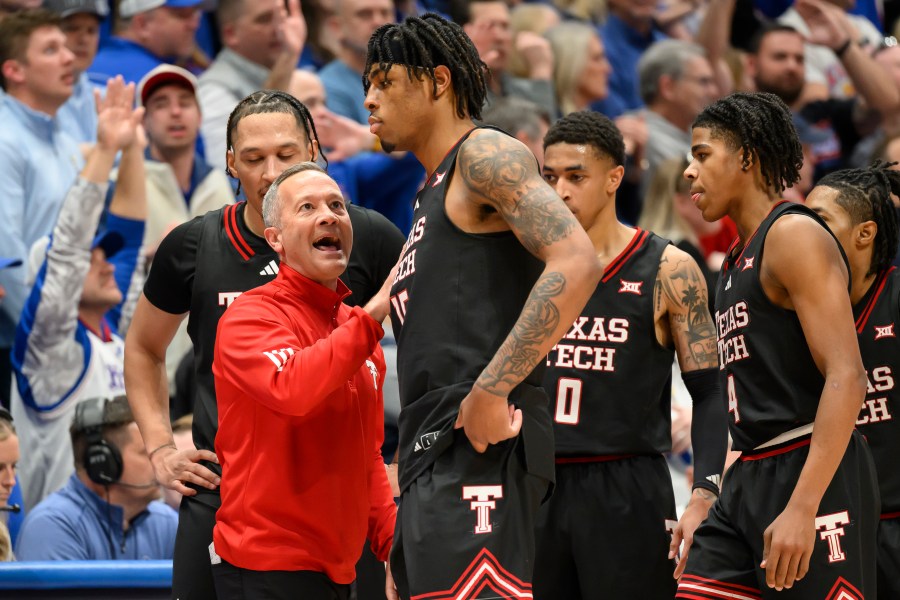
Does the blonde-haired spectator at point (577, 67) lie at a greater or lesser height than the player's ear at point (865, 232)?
greater

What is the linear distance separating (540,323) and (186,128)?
4246 mm

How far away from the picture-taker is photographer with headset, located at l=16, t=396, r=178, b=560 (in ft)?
17.7

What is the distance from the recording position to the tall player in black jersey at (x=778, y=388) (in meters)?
3.63

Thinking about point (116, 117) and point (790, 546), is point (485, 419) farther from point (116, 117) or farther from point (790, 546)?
point (116, 117)

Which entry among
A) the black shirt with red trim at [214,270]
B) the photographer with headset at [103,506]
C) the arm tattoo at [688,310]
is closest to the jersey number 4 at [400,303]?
the black shirt with red trim at [214,270]

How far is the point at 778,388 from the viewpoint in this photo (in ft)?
12.6

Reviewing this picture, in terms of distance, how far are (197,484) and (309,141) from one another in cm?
111

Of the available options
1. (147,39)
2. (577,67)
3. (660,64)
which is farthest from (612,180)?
(660,64)

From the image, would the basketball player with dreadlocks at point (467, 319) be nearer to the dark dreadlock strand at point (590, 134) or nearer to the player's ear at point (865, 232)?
the dark dreadlock strand at point (590, 134)

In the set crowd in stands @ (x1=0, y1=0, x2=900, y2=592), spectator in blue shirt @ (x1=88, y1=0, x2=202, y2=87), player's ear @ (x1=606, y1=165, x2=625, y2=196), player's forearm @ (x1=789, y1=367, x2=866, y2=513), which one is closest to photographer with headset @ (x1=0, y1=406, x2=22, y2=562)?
crowd in stands @ (x1=0, y1=0, x2=900, y2=592)

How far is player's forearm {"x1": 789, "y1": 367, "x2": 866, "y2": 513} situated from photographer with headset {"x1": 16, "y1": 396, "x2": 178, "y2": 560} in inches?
109

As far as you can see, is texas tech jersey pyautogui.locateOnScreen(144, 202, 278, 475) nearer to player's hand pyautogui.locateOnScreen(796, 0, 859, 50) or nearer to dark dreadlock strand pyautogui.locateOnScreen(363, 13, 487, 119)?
dark dreadlock strand pyautogui.locateOnScreen(363, 13, 487, 119)

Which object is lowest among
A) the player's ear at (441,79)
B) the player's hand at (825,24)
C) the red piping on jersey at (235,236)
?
the red piping on jersey at (235,236)

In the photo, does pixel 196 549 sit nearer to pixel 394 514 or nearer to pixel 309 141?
pixel 394 514
